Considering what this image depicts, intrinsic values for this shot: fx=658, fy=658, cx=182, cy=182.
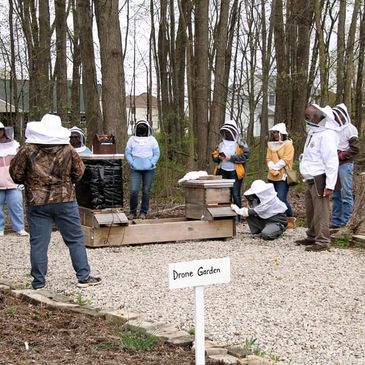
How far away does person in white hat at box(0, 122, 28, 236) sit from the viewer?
34.1 ft

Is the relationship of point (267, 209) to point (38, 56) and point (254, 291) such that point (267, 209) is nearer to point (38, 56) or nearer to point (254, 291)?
point (254, 291)

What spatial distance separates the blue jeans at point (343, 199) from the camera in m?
10.2

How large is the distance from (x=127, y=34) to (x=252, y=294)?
79.4ft

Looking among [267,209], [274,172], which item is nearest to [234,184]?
[274,172]

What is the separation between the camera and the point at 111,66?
1333 cm

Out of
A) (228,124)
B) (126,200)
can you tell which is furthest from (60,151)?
(126,200)

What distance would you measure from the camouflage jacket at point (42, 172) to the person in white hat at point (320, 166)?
12.0 feet

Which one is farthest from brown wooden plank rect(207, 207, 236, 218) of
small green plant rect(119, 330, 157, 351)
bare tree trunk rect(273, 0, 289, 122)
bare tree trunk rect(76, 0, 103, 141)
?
bare tree trunk rect(273, 0, 289, 122)

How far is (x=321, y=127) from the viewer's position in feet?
29.3

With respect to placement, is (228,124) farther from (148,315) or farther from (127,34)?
(127,34)

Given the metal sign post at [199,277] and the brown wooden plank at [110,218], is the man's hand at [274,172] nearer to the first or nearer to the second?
the brown wooden plank at [110,218]

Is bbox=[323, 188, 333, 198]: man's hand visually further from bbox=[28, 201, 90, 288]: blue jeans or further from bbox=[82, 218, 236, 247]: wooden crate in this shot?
bbox=[28, 201, 90, 288]: blue jeans

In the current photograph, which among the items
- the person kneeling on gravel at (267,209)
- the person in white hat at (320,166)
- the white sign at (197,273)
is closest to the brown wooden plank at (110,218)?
the person kneeling on gravel at (267,209)

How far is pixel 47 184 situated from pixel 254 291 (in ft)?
7.72
